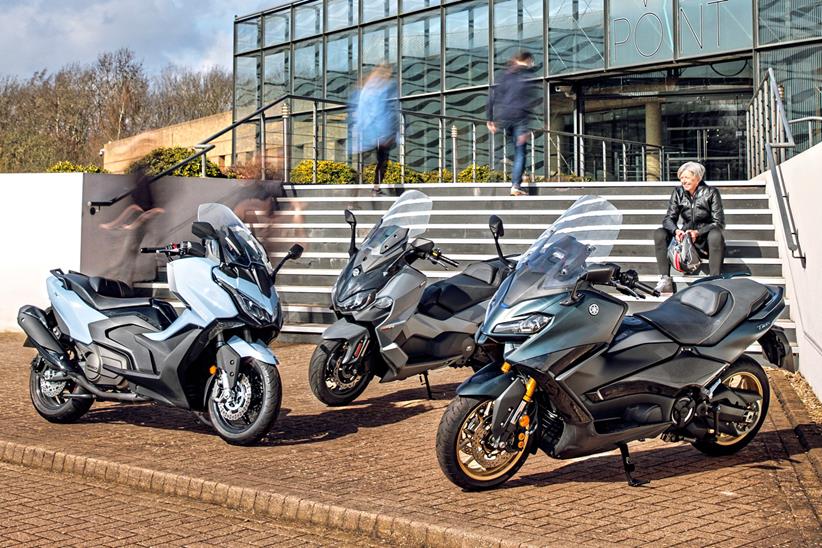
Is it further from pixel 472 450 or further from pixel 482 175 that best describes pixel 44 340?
pixel 482 175

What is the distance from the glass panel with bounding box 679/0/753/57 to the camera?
20.1m

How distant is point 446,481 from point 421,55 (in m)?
20.7

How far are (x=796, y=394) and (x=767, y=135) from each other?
6279mm

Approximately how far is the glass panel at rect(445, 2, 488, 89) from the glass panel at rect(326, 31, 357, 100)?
3.14m

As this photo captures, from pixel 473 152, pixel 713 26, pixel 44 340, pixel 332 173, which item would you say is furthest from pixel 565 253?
pixel 713 26

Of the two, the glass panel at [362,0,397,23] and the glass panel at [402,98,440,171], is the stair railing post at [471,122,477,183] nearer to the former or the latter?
the glass panel at [402,98,440,171]

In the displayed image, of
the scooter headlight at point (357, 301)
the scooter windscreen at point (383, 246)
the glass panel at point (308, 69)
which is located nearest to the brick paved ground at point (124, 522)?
the scooter headlight at point (357, 301)

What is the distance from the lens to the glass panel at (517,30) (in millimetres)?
22969

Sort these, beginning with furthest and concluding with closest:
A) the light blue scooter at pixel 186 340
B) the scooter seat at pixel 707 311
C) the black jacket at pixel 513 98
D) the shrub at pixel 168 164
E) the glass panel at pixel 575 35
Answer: the glass panel at pixel 575 35
the shrub at pixel 168 164
the black jacket at pixel 513 98
the light blue scooter at pixel 186 340
the scooter seat at pixel 707 311

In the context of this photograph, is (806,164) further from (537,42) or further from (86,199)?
(537,42)

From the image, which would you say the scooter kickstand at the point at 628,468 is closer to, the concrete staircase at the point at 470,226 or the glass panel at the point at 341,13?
the concrete staircase at the point at 470,226

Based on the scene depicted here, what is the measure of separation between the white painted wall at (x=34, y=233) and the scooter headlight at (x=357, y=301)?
6646mm

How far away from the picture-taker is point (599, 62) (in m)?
22.0

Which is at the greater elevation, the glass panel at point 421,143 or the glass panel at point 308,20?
the glass panel at point 308,20
